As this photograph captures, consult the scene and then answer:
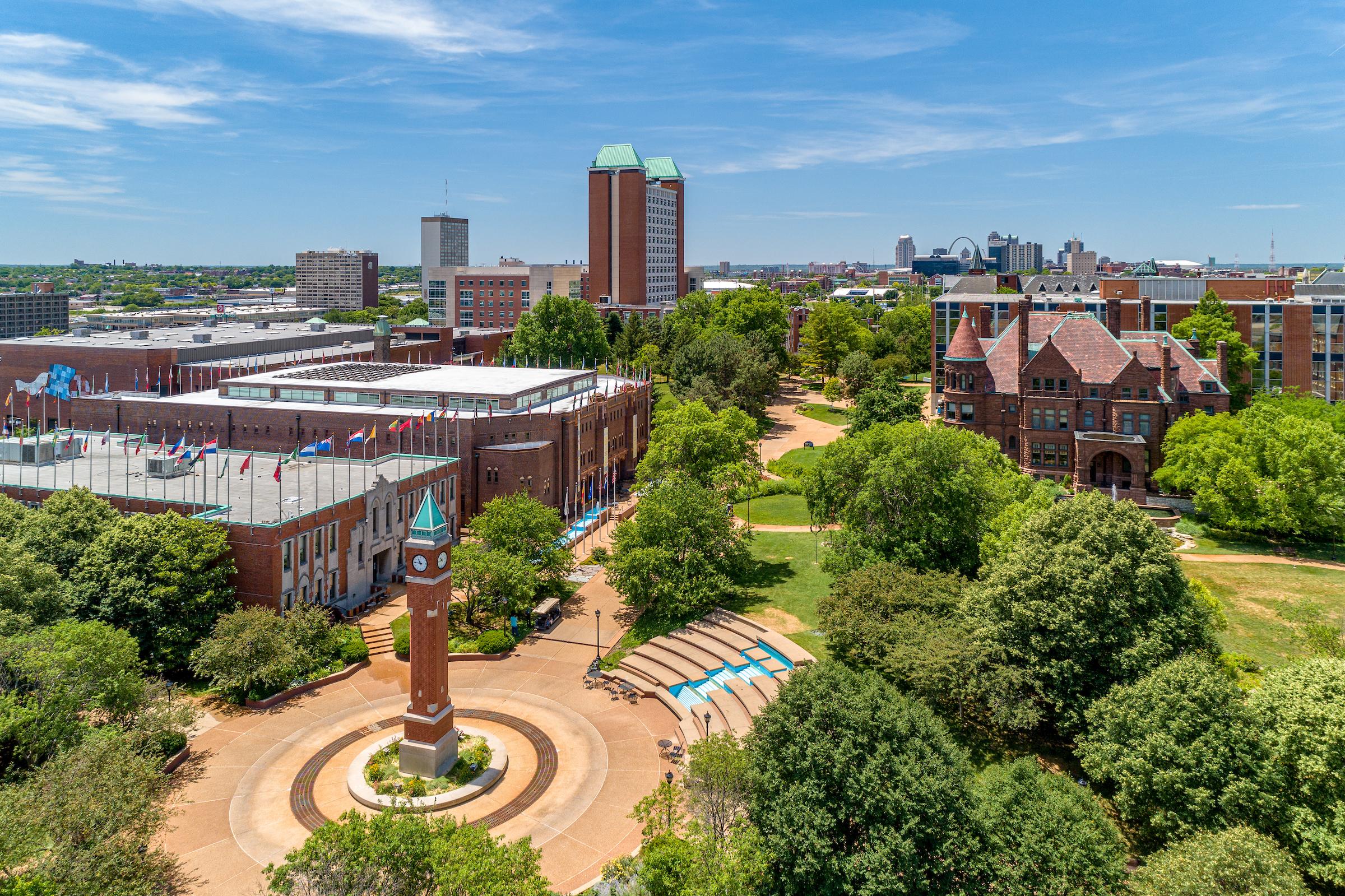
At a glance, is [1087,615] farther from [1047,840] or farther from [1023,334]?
[1023,334]

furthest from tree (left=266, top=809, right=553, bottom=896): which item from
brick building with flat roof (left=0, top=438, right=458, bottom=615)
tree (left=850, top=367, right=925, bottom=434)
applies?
tree (left=850, top=367, right=925, bottom=434)

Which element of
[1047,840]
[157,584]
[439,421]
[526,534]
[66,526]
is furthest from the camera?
[439,421]

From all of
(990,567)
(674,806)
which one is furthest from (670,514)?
(674,806)

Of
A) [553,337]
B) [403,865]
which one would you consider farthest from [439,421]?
[553,337]

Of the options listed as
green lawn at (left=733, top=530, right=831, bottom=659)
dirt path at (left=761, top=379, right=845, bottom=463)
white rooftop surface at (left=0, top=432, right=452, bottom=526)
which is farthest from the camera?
dirt path at (left=761, top=379, right=845, bottom=463)

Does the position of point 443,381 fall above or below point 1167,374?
below

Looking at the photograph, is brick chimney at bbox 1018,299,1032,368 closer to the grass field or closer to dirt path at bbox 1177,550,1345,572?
dirt path at bbox 1177,550,1345,572

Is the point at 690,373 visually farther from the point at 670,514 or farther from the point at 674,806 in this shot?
the point at 674,806
